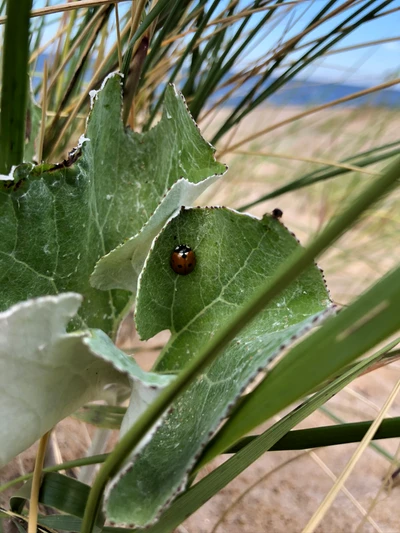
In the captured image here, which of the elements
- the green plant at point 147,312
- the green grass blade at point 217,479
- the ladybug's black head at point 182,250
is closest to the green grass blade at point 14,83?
the green plant at point 147,312

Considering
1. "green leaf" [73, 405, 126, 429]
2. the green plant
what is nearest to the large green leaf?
the green plant

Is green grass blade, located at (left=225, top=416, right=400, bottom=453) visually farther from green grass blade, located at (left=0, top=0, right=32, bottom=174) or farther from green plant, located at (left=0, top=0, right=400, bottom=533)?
green grass blade, located at (left=0, top=0, right=32, bottom=174)

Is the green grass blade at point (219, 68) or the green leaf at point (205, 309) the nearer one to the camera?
the green leaf at point (205, 309)

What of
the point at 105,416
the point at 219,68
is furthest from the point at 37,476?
the point at 219,68

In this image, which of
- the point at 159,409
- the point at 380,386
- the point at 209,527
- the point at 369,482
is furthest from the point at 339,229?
the point at 380,386

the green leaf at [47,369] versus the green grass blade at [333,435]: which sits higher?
the green grass blade at [333,435]

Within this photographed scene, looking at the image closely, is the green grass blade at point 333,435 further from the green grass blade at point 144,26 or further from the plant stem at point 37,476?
the green grass blade at point 144,26

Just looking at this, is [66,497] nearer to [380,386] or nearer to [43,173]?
[43,173]
